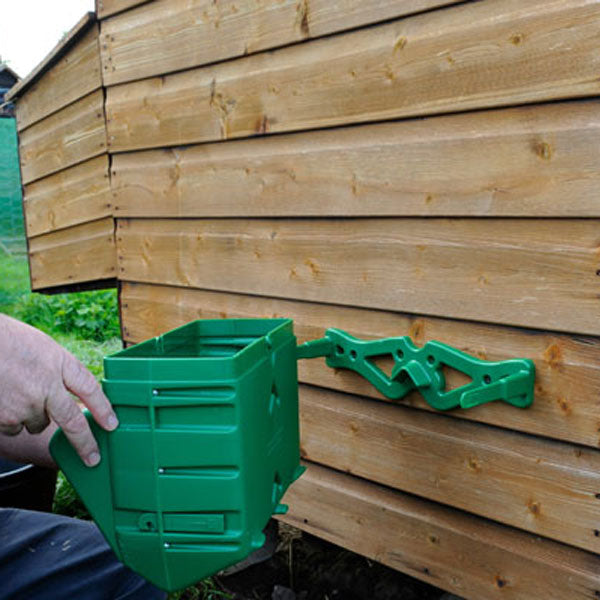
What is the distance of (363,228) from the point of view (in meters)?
1.97

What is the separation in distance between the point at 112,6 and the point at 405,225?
5.33 feet

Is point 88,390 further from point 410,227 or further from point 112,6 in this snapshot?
point 112,6

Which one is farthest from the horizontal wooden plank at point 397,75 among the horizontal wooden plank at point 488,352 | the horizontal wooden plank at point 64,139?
the horizontal wooden plank at point 488,352

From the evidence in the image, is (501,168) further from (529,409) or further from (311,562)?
(311,562)

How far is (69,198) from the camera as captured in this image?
3.19 metres

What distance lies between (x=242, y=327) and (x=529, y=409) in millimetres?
754

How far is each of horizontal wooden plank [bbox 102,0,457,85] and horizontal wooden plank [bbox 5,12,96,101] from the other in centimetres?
11

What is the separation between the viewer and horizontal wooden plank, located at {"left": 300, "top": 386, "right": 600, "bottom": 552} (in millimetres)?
1667

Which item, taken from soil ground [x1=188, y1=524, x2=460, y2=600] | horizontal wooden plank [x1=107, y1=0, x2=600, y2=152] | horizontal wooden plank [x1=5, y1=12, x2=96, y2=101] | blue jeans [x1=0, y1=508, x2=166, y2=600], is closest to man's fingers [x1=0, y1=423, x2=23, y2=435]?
blue jeans [x1=0, y1=508, x2=166, y2=600]

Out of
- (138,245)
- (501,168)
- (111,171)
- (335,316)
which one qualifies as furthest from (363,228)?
(111,171)

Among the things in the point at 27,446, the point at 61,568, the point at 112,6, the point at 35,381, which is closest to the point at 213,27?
the point at 112,6

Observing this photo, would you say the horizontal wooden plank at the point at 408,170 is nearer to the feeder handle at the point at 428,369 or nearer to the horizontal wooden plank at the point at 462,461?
the feeder handle at the point at 428,369

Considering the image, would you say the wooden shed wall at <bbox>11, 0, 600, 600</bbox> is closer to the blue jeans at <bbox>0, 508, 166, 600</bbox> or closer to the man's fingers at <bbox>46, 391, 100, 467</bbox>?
the blue jeans at <bbox>0, 508, 166, 600</bbox>

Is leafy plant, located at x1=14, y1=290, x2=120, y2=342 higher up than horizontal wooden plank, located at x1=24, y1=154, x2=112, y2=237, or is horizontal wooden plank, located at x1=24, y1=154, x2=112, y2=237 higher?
horizontal wooden plank, located at x1=24, y1=154, x2=112, y2=237
